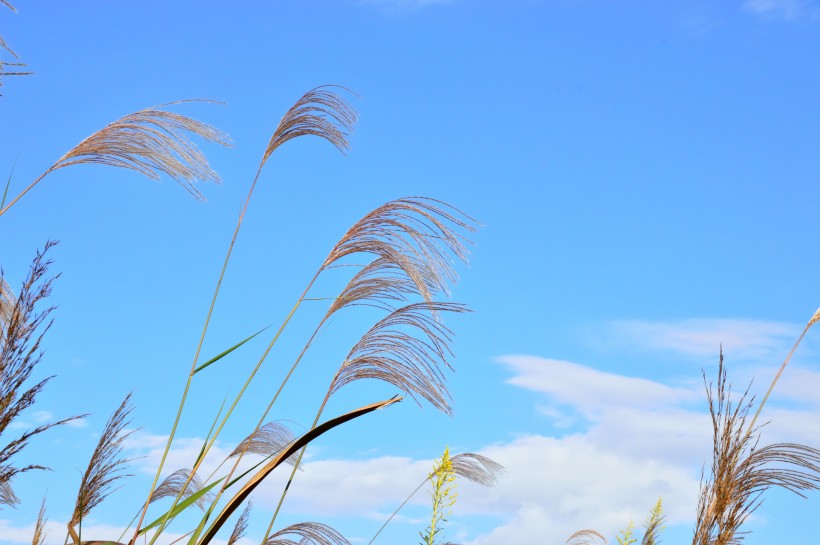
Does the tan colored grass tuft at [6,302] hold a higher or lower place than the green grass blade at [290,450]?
higher

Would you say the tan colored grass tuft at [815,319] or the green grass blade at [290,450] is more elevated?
the tan colored grass tuft at [815,319]

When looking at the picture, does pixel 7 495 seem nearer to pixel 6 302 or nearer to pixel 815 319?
pixel 6 302

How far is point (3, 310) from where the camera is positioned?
3.63m

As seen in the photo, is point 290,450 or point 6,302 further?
point 6,302

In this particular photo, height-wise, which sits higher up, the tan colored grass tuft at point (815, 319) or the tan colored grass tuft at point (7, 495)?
the tan colored grass tuft at point (815, 319)

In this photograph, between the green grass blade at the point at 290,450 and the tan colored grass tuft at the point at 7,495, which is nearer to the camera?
Result: the green grass blade at the point at 290,450

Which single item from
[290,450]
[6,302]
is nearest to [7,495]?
[6,302]

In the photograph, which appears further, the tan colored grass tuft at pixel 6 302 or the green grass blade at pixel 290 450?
the tan colored grass tuft at pixel 6 302

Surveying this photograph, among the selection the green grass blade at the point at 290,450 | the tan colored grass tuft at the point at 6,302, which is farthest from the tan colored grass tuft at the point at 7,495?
the green grass blade at the point at 290,450

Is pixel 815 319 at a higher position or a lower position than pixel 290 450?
higher

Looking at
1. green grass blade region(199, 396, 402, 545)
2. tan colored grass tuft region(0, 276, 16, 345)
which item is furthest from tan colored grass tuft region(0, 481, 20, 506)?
green grass blade region(199, 396, 402, 545)

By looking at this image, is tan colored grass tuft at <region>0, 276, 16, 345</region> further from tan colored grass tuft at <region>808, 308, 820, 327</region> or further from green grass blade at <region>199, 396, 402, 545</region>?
tan colored grass tuft at <region>808, 308, 820, 327</region>

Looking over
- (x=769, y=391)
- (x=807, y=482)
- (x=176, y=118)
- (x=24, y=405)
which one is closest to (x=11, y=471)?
(x=24, y=405)

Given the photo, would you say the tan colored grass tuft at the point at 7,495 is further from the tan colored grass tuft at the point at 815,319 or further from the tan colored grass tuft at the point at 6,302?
the tan colored grass tuft at the point at 815,319
